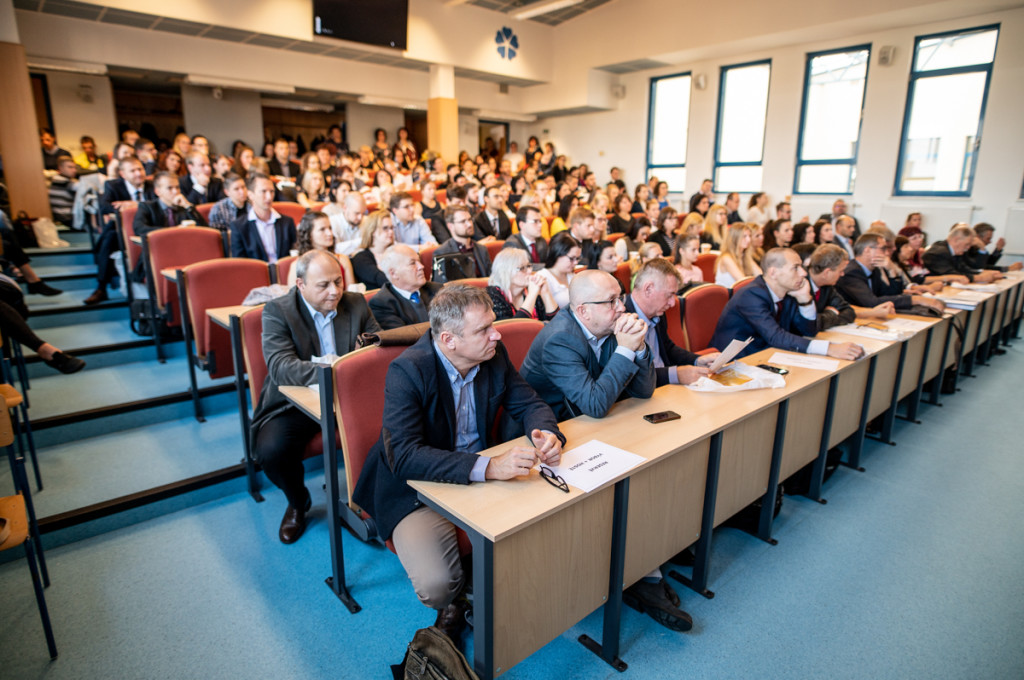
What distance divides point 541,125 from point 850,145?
23.1ft

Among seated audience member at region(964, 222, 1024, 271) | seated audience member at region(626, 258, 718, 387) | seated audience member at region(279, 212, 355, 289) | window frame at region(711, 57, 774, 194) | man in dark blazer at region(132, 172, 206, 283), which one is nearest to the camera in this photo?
seated audience member at region(626, 258, 718, 387)

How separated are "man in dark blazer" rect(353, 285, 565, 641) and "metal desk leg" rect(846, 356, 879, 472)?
2121 millimetres

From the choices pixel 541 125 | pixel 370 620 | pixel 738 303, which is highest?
pixel 541 125

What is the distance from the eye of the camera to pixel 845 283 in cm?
406

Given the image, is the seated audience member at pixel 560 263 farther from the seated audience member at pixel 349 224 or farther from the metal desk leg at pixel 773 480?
the seated audience member at pixel 349 224

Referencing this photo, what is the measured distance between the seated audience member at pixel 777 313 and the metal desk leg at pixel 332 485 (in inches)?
88.4

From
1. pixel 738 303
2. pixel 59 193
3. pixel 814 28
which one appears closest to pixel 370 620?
pixel 738 303

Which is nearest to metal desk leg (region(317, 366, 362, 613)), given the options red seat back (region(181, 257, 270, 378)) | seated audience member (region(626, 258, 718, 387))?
seated audience member (region(626, 258, 718, 387))

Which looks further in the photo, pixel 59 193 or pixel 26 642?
pixel 59 193

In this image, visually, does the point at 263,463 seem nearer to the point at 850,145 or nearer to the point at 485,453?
the point at 485,453

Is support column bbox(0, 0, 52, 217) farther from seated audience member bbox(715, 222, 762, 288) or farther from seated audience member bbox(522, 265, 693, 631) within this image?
seated audience member bbox(715, 222, 762, 288)

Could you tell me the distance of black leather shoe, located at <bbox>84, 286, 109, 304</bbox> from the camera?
15.5ft

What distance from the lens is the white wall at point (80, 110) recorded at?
32.4 ft

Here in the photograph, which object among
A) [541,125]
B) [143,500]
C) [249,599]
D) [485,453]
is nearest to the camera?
[485,453]
